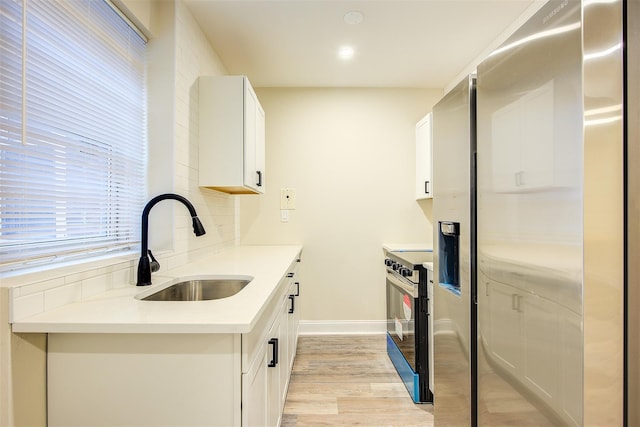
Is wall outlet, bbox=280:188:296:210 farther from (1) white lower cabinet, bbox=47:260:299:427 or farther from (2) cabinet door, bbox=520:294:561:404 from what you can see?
(2) cabinet door, bbox=520:294:561:404

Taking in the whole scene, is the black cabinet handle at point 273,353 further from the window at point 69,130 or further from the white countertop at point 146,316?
the window at point 69,130

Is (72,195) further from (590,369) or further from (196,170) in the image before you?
(590,369)

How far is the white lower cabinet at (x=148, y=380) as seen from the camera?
36.1 inches

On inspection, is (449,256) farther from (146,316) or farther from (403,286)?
(146,316)

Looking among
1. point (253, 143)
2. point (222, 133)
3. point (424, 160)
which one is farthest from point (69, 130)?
point (424, 160)

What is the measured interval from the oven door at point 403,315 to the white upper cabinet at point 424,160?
0.90 m

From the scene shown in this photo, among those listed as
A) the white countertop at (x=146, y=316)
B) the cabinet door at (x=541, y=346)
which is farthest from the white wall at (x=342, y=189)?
the cabinet door at (x=541, y=346)

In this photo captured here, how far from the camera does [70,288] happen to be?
1097 mm

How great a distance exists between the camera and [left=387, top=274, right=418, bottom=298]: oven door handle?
1.99 metres

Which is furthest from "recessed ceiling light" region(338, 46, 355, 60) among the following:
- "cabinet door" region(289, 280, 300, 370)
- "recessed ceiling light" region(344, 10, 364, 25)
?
"cabinet door" region(289, 280, 300, 370)

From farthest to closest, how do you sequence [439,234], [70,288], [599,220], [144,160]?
[144,160] → [439,234] → [70,288] → [599,220]

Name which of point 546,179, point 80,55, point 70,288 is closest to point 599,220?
point 546,179

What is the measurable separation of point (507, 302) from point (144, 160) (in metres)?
1.83

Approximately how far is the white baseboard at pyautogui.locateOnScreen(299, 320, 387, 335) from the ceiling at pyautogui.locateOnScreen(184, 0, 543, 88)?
2382 mm
